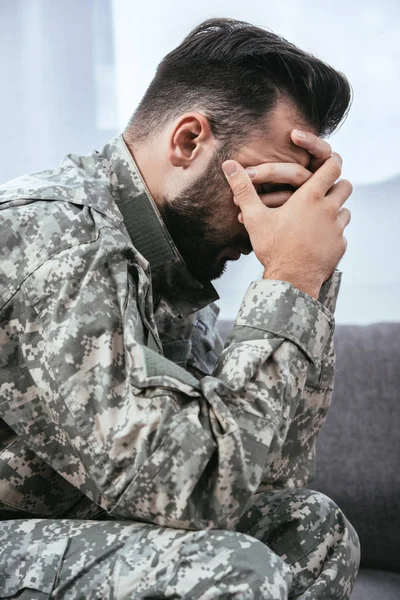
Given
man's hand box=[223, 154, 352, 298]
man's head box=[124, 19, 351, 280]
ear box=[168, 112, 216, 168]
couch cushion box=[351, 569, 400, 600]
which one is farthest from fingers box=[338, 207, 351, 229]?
couch cushion box=[351, 569, 400, 600]

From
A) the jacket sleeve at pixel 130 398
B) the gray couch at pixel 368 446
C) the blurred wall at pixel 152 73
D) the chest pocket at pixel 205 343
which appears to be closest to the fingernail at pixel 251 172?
the jacket sleeve at pixel 130 398

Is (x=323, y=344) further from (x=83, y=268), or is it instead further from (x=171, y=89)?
(x=171, y=89)

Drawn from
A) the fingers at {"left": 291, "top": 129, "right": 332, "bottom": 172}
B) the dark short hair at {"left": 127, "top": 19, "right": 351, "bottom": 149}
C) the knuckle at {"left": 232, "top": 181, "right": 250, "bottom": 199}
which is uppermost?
the dark short hair at {"left": 127, "top": 19, "right": 351, "bottom": 149}

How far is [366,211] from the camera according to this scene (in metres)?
1.89

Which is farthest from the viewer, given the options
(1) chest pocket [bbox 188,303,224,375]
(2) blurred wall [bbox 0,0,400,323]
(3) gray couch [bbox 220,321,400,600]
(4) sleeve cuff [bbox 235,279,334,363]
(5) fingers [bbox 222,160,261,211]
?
(2) blurred wall [bbox 0,0,400,323]

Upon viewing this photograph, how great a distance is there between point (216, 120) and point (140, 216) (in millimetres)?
174

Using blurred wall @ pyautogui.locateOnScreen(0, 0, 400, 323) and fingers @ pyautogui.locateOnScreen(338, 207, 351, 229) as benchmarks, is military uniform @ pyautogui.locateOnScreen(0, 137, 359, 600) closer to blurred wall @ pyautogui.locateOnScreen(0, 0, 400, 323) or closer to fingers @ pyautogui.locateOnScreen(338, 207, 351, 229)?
fingers @ pyautogui.locateOnScreen(338, 207, 351, 229)

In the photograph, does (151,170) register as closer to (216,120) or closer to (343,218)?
(216,120)

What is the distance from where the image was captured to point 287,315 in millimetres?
1008

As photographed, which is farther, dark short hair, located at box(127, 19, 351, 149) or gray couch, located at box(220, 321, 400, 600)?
gray couch, located at box(220, 321, 400, 600)

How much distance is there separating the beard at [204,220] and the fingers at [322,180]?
11 cm

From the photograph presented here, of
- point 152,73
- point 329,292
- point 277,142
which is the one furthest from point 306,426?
point 152,73

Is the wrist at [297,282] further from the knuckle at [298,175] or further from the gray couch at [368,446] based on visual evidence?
the gray couch at [368,446]

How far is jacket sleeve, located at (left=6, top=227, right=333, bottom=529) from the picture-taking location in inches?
34.2
